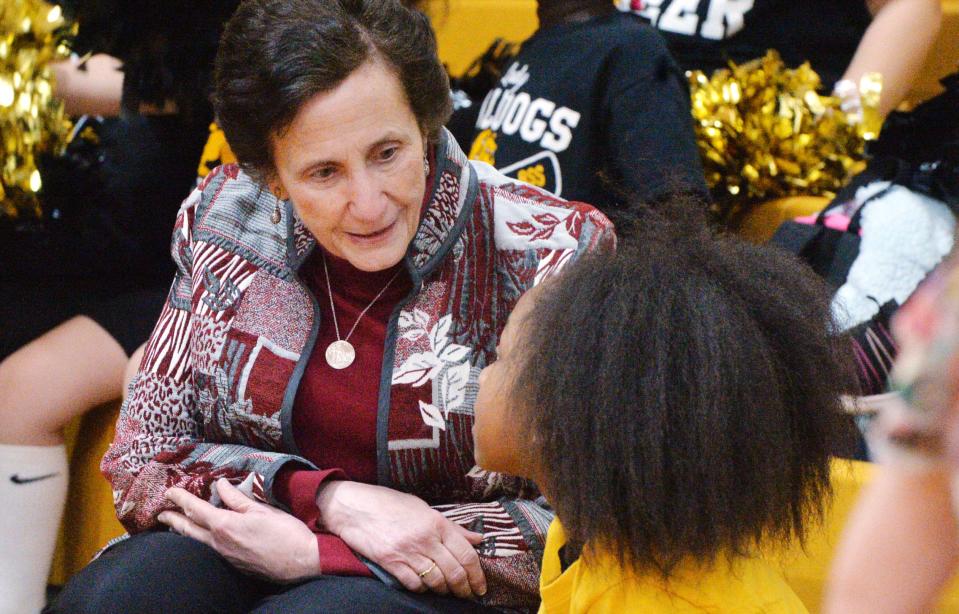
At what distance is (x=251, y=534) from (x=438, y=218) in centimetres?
38

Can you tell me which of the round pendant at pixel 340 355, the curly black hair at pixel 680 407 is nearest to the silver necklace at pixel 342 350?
the round pendant at pixel 340 355

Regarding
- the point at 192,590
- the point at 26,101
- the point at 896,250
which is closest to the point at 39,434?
Result: the point at 26,101

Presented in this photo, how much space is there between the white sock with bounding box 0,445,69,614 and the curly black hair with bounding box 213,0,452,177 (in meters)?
0.69

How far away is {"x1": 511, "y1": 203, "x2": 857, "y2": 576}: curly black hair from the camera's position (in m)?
0.92

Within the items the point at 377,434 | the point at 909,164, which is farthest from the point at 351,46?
the point at 909,164

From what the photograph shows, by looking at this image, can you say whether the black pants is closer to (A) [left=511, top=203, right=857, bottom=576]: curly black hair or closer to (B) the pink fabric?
(A) [left=511, top=203, right=857, bottom=576]: curly black hair

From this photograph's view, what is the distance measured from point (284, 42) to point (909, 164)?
897 millimetres

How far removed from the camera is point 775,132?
182 cm

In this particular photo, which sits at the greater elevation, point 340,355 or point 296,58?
point 296,58

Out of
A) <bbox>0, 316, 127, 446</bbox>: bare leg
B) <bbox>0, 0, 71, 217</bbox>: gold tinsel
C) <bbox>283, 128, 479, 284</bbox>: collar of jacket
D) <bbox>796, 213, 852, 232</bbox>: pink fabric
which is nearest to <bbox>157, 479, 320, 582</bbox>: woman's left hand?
<bbox>283, 128, 479, 284</bbox>: collar of jacket

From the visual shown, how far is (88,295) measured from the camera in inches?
71.2

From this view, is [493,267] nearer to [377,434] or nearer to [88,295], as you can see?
[377,434]

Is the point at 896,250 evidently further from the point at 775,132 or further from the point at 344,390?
the point at 344,390

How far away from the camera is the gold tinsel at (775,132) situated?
71.6 inches
